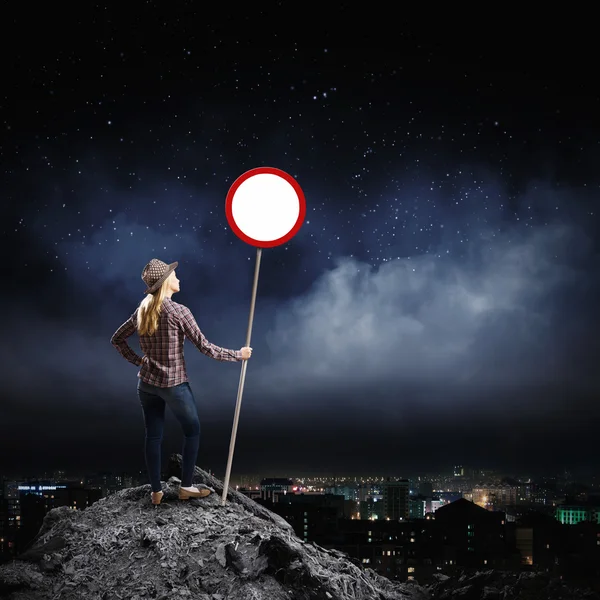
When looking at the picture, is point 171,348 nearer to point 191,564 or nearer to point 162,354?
point 162,354

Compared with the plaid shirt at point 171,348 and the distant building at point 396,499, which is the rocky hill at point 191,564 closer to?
the plaid shirt at point 171,348

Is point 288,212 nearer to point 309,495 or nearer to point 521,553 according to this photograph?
point 309,495

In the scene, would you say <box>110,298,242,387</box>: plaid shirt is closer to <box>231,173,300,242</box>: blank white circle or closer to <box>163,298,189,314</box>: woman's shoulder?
<box>163,298,189,314</box>: woman's shoulder

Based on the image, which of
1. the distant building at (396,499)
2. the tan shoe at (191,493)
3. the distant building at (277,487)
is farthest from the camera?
the distant building at (396,499)

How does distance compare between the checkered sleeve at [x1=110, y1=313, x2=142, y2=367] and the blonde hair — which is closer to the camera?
the blonde hair

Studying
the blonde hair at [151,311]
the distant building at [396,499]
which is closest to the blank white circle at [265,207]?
the blonde hair at [151,311]

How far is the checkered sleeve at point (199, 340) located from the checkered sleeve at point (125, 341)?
0.45 meters

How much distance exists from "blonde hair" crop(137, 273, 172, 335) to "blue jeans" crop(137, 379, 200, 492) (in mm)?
457

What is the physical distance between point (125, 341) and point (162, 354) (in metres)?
0.45

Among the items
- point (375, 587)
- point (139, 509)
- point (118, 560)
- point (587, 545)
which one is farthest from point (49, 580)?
point (587, 545)

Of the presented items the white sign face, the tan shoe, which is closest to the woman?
the tan shoe

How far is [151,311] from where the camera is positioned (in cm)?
507

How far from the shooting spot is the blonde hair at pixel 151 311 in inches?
199

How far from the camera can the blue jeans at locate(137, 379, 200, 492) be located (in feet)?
16.7
